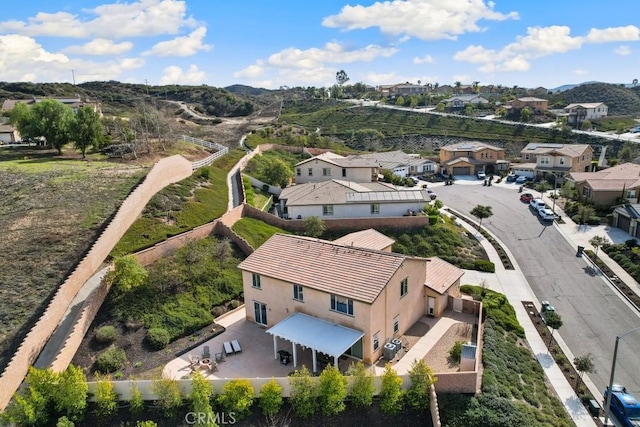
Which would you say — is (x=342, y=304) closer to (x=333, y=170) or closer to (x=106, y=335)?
(x=106, y=335)

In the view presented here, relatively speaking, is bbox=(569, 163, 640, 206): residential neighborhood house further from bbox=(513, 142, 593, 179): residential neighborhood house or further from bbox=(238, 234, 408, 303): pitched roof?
bbox=(238, 234, 408, 303): pitched roof

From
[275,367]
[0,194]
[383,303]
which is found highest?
[0,194]

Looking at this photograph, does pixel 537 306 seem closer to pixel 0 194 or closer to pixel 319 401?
pixel 319 401

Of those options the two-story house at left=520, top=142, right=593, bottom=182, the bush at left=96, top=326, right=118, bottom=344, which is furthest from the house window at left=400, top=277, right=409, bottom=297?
the two-story house at left=520, top=142, right=593, bottom=182

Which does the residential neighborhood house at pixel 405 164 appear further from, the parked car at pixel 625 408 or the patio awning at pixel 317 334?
the parked car at pixel 625 408

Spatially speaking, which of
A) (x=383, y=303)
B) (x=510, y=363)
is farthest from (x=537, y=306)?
(x=383, y=303)

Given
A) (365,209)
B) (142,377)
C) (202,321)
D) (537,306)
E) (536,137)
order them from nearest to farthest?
(142,377) < (202,321) < (537,306) < (365,209) < (536,137)
